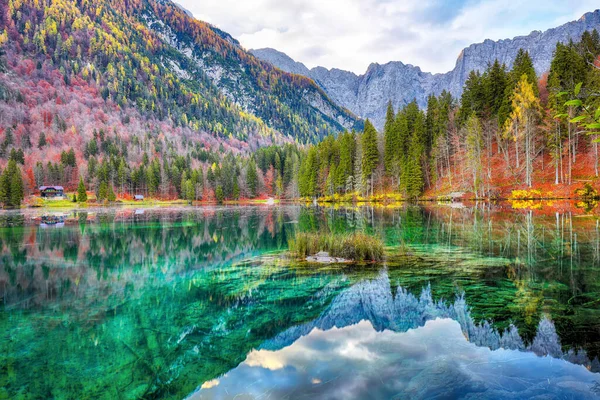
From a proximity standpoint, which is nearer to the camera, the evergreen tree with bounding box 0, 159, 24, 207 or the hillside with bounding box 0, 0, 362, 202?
the evergreen tree with bounding box 0, 159, 24, 207

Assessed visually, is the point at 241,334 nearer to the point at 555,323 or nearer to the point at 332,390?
the point at 332,390

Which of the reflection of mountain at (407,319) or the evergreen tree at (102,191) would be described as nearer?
the reflection of mountain at (407,319)

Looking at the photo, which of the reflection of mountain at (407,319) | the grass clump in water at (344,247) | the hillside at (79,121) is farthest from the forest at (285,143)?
the grass clump in water at (344,247)

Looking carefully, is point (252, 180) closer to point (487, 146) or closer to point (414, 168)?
point (414, 168)

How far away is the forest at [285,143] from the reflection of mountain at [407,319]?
4.07 metres

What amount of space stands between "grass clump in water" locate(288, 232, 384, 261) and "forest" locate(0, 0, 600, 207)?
7709 mm

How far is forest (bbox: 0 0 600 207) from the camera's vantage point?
45.2m

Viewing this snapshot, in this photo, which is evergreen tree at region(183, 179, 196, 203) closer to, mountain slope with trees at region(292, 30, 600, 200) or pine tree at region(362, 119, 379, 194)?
mountain slope with trees at region(292, 30, 600, 200)

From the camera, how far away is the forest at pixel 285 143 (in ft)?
148

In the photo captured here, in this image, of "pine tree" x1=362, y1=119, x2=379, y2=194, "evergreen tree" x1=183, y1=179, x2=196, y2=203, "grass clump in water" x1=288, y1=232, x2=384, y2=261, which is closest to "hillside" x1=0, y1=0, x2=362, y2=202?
"evergreen tree" x1=183, y1=179, x2=196, y2=203

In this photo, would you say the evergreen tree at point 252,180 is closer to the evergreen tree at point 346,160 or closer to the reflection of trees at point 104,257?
the evergreen tree at point 346,160

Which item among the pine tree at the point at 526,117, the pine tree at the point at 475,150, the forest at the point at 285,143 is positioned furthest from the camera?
→ the pine tree at the point at 475,150

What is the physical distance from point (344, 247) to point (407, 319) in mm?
6873

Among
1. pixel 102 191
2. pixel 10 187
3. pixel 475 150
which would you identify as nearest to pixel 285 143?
pixel 102 191
